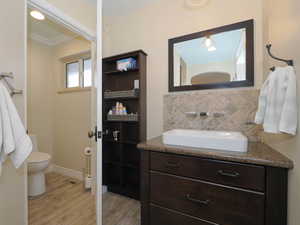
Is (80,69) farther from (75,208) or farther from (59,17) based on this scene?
(75,208)

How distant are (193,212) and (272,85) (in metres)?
0.95

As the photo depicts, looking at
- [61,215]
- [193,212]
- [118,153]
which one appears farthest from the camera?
[118,153]

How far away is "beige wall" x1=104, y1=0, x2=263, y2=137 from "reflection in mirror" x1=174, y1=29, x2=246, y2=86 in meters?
0.12

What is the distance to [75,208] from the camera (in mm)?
1575

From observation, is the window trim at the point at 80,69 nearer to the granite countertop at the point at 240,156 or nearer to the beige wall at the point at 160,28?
the beige wall at the point at 160,28

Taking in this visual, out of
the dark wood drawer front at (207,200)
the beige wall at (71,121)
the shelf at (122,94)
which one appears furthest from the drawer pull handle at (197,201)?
the beige wall at (71,121)

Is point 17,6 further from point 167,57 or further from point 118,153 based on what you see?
point 118,153

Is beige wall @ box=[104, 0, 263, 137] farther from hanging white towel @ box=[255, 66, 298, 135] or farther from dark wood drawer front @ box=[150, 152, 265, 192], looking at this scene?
dark wood drawer front @ box=[150, 152, 265, 192]

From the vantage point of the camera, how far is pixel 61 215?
1.46m

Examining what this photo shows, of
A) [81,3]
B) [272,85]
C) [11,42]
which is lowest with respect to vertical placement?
[272,85]

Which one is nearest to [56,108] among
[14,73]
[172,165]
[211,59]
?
[14,73]

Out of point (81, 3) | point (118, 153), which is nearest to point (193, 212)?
point (118, 153)

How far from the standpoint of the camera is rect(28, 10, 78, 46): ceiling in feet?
6.79

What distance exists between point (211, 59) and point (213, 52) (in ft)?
0.23
